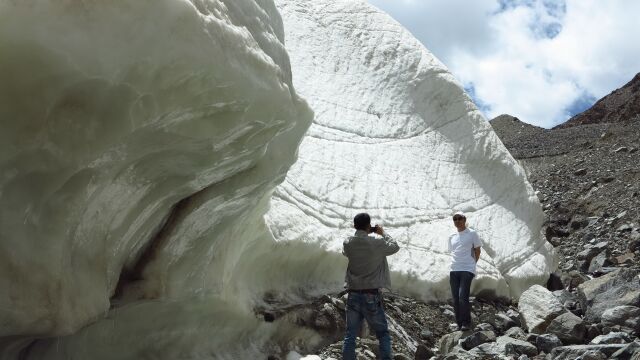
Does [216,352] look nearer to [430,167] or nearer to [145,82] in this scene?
[145,82]

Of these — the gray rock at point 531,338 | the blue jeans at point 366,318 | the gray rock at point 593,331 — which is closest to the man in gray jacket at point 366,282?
the blue jeans at point 366,318

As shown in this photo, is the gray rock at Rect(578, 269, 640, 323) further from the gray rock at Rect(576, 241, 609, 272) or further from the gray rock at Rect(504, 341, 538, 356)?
the gray rock at Rect(576, 241, 609, 272)

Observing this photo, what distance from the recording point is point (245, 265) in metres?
5.88

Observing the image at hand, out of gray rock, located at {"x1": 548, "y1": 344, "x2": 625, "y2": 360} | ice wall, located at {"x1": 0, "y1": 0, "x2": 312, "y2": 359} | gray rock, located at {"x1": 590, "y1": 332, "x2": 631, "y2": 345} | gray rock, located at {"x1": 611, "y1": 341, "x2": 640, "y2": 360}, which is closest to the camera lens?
ice wall, located at {"x1": 0, "y1": 0, "x2": 312, "y2": 359}

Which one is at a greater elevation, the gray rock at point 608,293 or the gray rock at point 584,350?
the gray rock at point 608,293

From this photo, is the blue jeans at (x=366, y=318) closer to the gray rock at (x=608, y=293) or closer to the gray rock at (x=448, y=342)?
the gray rock at (x=448, y=342)

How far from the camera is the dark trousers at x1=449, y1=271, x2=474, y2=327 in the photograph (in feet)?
21.6

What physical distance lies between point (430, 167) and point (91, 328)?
5.74m

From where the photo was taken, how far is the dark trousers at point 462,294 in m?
6.58

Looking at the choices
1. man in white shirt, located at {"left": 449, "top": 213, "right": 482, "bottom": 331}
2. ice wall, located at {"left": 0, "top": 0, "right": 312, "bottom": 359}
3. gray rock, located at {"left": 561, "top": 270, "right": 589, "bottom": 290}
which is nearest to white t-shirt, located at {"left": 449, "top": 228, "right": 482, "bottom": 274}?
man in white shirt, located at {"left": 449, "top": 213, "right": 482, "bottom": 331}

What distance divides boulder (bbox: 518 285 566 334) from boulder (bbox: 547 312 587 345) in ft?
0.70

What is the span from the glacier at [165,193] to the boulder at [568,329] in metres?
1.67

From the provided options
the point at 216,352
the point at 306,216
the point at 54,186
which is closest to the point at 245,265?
the point at 216,352

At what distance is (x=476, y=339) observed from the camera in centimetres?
597
